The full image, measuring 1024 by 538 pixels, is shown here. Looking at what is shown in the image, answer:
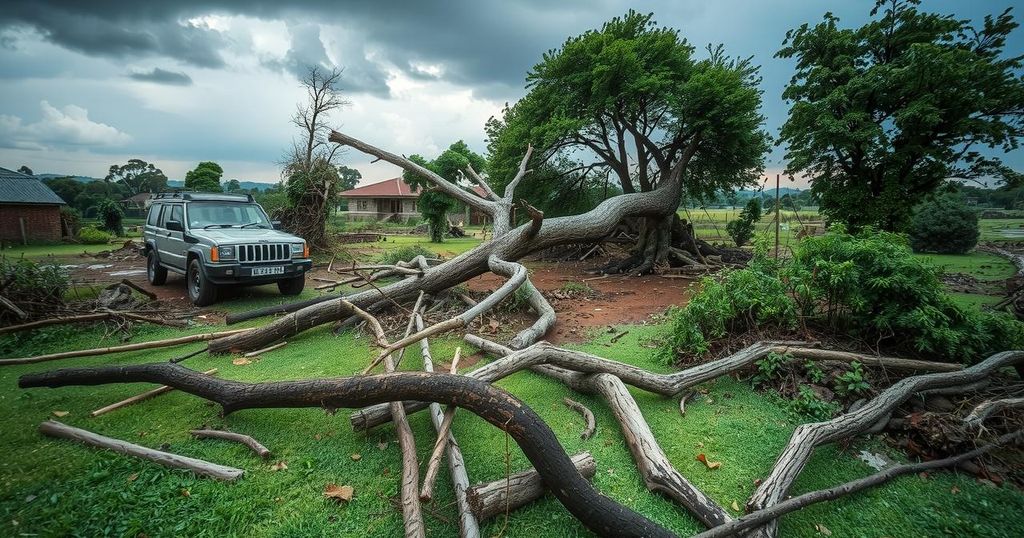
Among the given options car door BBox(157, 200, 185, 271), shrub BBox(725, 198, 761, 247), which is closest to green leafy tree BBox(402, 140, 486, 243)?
car door BBox(157, 200, 185, 271)

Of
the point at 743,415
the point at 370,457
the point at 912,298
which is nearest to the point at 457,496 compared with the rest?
the point at 370,457

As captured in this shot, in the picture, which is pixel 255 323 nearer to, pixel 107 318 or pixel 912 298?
pixel 107 318

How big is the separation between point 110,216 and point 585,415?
29.8m

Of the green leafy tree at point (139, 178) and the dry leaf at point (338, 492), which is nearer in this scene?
the dry leaf at point (338, 492)

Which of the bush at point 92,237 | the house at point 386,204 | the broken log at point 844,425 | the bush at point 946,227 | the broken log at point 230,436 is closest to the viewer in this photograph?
the broken log at point 844,425

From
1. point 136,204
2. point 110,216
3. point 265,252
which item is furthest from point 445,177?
point 136,204

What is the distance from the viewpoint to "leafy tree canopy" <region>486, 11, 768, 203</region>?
1031cm

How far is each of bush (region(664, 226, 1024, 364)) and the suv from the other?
6.64 m

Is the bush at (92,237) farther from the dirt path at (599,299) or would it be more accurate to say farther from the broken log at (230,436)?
the broken log at (230,436)

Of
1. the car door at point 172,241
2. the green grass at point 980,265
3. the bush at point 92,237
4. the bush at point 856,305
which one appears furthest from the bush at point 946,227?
the bush at point 92,237

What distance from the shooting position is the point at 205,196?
7945 millimetres

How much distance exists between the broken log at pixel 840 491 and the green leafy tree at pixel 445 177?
18.2 metres

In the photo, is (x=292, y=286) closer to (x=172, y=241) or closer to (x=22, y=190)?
(x=172, y=241)

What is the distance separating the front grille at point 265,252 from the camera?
22.2ft
